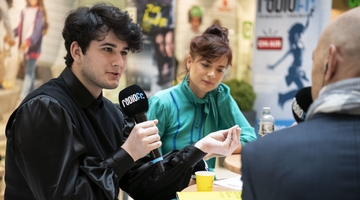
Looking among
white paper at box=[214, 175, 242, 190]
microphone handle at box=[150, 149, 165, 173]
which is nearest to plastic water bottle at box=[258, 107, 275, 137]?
white paper at box=[214, 175, 242, 190]

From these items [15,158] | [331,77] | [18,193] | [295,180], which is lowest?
[18,193]

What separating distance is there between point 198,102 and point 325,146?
2.09 meters

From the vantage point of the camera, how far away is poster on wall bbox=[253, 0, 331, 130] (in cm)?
588

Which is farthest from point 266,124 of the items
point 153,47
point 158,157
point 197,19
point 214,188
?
point 197,19

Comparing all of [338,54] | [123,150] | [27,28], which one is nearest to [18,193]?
[123,150]

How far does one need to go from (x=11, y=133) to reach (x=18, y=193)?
26 centimetres

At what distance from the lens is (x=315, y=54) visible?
3.66ft

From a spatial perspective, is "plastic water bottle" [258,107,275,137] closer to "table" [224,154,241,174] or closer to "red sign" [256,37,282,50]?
"table" [224,154,241,174]

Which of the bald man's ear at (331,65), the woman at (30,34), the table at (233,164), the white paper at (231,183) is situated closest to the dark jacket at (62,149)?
the white paper at (231,183)

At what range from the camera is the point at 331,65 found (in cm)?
103

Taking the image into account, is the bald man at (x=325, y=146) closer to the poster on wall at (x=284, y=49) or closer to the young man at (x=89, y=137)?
the young man at (x=89, y=137)

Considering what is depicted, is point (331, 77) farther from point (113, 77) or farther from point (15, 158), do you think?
point (15, 158)

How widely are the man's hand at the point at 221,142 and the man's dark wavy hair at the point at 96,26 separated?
55cm

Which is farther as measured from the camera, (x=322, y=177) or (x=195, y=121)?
(x=195, y=121)
